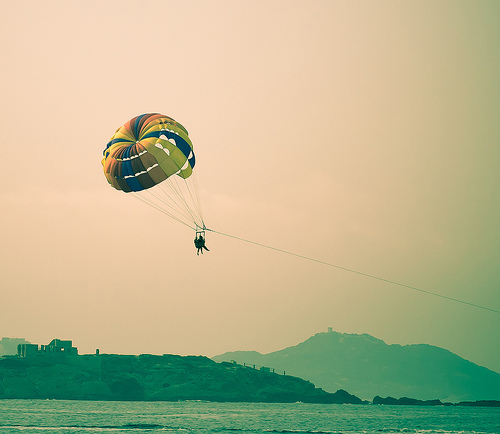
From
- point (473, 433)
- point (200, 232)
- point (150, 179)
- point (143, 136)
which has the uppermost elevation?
point (143, 136)

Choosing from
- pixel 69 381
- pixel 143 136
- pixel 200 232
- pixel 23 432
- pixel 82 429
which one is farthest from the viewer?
pixel 69 381

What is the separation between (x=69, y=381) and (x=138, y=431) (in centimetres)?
13077

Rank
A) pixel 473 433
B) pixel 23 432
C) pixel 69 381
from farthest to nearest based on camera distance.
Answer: pixel 69 381 < pixel 473 433 < pixel 23 432

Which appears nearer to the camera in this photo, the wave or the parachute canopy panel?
the parachute canopy panel

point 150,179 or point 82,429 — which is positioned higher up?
point 150,179

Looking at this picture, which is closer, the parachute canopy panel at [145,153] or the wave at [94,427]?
the parachute canopy panel at [145,153]

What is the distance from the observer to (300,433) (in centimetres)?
7725

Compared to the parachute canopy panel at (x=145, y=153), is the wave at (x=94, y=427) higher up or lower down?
lower down

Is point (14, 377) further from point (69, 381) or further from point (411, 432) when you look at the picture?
point (411, 432)

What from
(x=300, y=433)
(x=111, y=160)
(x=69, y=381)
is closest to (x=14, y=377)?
(x=69, y=381)

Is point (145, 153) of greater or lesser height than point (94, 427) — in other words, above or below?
above

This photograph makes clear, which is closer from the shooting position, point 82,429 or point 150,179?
point 150,179

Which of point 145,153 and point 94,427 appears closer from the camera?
point 145,153

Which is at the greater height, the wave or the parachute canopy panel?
the parachute canopy panel
